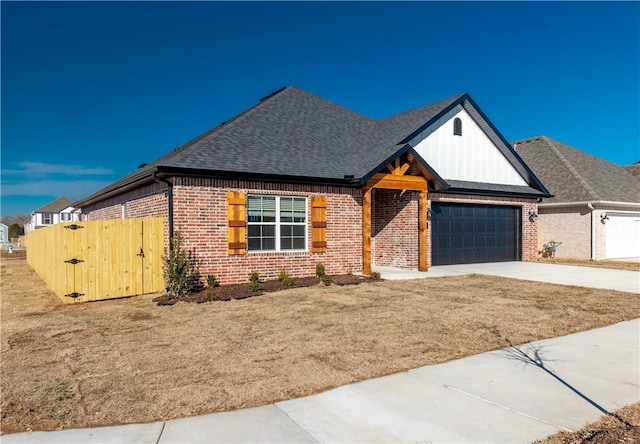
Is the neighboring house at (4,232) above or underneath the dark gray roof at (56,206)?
underneath

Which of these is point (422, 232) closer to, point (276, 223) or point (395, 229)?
point (395, 229)

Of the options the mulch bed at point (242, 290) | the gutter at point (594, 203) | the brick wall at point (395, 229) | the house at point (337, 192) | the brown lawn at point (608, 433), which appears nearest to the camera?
the brown lawn at point (608, 433)

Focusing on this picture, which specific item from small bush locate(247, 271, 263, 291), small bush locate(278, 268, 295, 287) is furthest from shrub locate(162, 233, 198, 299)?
small bush locate(278, 268, 295, 287)

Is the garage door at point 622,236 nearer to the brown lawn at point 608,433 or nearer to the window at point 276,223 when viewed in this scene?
the window at point 276,223

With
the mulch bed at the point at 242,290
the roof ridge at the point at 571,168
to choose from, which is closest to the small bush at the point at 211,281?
the mulch bed at the point at 242,290

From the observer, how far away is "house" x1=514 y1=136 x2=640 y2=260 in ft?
69.4

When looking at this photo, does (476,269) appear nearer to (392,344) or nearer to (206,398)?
(392,344)

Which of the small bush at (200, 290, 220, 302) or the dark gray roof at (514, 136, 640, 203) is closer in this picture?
the small bush at (200, 290, 220, 302)

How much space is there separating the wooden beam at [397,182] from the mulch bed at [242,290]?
303 cm

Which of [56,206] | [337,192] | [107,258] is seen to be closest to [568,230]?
[337,192]

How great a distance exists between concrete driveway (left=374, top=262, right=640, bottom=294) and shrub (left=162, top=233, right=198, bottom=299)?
5881 mm

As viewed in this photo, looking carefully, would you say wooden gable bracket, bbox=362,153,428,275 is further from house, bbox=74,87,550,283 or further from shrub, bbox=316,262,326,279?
shrub, bbox=316,262,326,279

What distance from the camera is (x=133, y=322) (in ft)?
27.2

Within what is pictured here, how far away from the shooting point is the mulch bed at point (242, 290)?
10.2 metres
